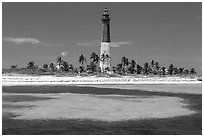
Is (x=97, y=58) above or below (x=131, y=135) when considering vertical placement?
above

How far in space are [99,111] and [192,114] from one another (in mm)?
5866

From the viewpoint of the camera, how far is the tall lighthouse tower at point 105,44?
126m

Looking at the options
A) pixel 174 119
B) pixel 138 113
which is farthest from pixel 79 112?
pixel 174 119

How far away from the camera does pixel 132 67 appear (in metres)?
142

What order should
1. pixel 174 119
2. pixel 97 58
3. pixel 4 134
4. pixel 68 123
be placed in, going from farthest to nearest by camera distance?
pixel 97 58 → pixel 174 119 → pixel 68 123 → pixel 4 134

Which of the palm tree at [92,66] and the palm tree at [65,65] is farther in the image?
the palm tree at [65,65]

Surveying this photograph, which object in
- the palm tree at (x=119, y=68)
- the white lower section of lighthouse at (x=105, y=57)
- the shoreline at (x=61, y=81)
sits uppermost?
the white lower section of lighthouse at (x=105, y=57)

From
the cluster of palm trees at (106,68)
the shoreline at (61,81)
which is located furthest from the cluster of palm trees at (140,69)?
the shoreline at (61,81)

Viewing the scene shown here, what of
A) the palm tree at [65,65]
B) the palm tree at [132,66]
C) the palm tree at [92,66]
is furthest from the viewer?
the palm tree at [132,66]

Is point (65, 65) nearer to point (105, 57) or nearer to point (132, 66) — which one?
point (105, 57)

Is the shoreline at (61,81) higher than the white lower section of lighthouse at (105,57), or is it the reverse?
the white lower section of lighthouse at (105,57)

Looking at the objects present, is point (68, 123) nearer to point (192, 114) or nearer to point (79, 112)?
point (79, 112)

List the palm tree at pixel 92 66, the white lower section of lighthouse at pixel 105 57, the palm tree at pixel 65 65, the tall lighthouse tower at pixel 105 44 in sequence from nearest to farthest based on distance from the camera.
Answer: the tall lighthouse tower at pixel 105 44, the white lower section of lighthouse at pixel 105 57, the palm tree at pixel 92 66, the palm tree at pixel 65 65

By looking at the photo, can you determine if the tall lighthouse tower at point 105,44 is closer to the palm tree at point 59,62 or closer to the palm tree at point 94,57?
the palm tree at point 94,57
